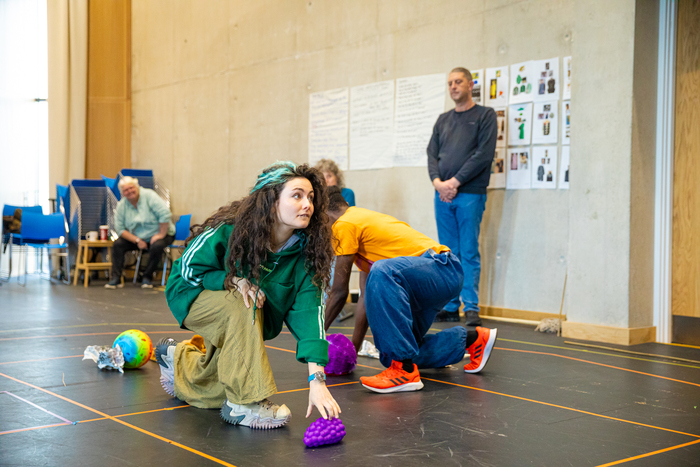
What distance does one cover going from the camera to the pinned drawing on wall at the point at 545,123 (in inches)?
205

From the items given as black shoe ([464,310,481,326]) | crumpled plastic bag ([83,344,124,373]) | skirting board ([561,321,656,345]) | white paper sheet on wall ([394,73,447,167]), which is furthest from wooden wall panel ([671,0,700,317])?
crumpled plastic bag ([83,344,124,373])

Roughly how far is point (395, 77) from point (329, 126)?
1.00 meters

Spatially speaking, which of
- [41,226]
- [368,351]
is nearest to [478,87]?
[368,351]

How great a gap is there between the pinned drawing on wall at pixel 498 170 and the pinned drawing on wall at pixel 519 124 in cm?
12

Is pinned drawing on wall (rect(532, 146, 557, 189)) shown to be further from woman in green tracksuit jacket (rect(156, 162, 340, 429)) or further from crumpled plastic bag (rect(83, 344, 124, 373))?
crumpled plastic bag (rect(83, 344, 124, 373))

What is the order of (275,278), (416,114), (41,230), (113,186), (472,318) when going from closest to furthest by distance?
(275,278), (472,318), (416,114), (41,230), (113,186)

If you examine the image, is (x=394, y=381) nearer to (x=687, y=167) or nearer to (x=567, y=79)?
(x=687, y=167)

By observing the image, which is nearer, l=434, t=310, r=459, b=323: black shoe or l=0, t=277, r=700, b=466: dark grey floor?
l=0, t=277, r=700, b=466: dark grey floor

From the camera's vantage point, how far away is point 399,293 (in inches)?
115

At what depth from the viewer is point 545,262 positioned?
5.27 m

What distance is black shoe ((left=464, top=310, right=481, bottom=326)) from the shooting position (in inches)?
197

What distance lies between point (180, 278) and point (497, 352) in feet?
6.90

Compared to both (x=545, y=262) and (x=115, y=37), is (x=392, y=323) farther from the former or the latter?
(x=115, y=37)

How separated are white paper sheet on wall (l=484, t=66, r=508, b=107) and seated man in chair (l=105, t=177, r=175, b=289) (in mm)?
4301
